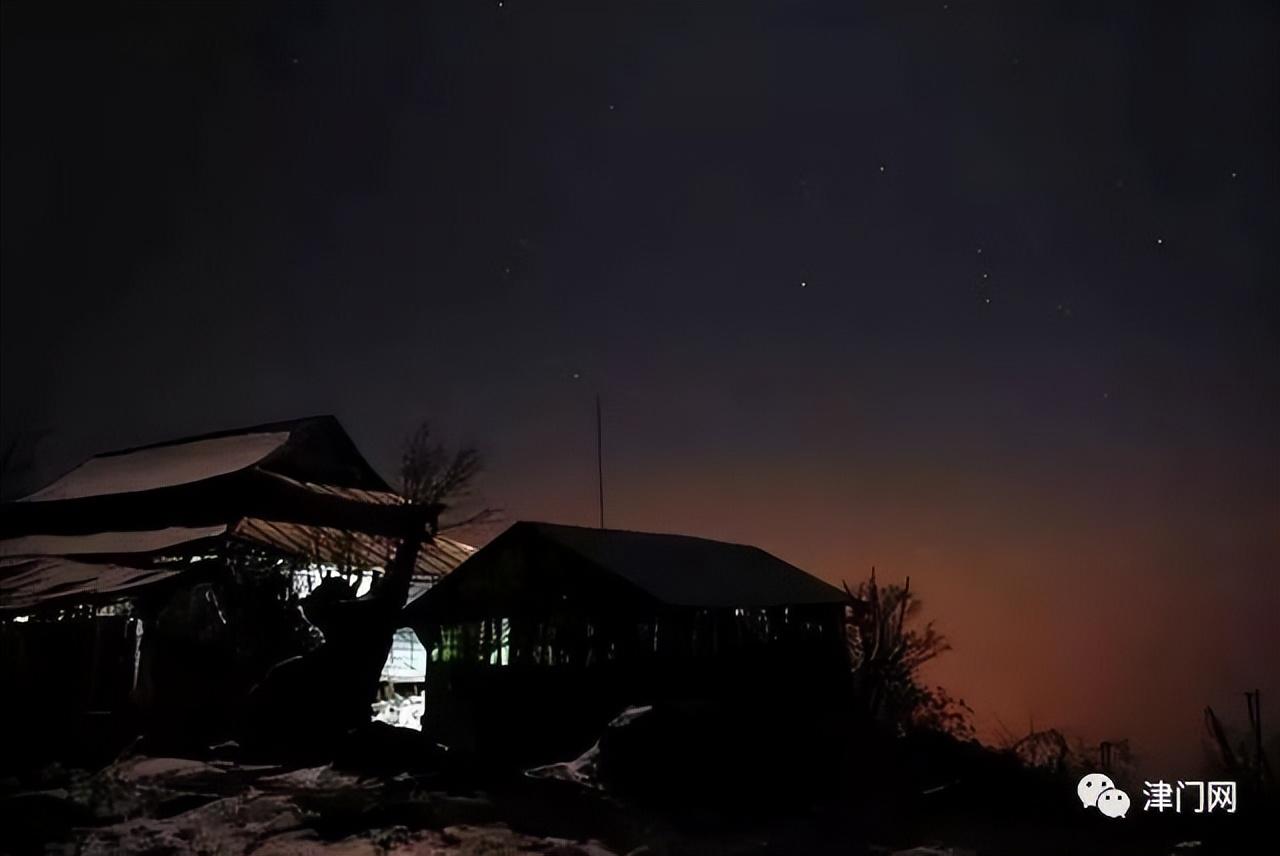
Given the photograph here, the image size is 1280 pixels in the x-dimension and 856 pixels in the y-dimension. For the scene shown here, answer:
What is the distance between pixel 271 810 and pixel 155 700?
2.41m

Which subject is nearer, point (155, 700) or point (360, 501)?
point (155, 700)

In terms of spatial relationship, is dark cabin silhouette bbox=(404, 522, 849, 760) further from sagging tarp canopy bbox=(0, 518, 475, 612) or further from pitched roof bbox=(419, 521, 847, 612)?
sagging tarp canopy bbox=(0, 518, 475, 612)

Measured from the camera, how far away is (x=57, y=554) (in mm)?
9695

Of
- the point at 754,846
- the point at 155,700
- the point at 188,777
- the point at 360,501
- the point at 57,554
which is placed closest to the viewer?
the point at 754,846

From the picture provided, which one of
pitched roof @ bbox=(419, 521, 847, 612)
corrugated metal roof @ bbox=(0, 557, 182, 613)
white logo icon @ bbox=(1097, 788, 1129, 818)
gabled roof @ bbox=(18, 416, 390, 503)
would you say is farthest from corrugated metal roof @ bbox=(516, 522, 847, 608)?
corrugated metal roof @ bbox=(0, 557, 182, 613)

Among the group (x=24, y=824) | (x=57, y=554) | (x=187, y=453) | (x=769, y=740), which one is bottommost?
(x=24, y=824)

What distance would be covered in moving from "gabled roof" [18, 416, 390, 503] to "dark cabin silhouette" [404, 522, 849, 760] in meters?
2.37

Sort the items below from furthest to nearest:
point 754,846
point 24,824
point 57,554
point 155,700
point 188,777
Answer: point 57,554, point 155,700, point 188,777, point 24,824, point 754,846

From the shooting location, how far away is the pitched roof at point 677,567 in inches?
277

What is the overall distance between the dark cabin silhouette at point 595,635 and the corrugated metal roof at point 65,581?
8.26ft

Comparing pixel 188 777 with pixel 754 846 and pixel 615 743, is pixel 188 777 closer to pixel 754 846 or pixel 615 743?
pixel 615 743

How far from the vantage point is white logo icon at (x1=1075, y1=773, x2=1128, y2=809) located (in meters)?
Result: 6.14

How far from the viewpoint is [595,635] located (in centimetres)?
704

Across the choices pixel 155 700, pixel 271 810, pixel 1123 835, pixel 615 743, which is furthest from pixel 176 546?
pixel 1123 835
